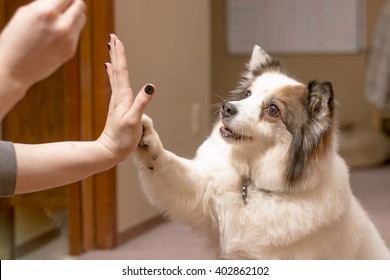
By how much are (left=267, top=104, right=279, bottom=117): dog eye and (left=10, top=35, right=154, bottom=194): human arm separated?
0.72 meters

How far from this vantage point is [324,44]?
17.2ft

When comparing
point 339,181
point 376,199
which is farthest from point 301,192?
point 376,199

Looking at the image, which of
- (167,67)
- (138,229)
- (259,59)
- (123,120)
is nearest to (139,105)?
(123,120)

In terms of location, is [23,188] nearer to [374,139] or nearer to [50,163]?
[50,163]

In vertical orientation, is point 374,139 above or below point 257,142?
below

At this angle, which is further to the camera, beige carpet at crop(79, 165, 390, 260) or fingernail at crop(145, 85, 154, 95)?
beige carpet at crop(79, 165, 390, 260)

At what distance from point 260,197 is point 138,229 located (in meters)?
1.29

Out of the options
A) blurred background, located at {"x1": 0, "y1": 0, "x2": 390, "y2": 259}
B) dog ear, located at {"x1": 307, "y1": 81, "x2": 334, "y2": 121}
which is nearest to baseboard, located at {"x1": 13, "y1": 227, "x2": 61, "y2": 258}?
blurred background, located at {"x1": 0, "y1": 0, "x2": 390, "y2": 259}

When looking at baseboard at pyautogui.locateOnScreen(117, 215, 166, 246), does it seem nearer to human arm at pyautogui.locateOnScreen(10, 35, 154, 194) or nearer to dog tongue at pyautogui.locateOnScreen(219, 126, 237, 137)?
dog tongue at pyautogui.locateOnScreen(219, 126, 237, 137)

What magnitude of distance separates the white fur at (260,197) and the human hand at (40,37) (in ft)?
2.88

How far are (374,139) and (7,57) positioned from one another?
4.46 metres

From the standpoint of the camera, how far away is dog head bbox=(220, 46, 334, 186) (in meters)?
1.52

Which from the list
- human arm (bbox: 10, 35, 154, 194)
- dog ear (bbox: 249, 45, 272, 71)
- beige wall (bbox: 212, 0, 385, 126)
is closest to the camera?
human arm (bbox: 10, 35, 154, 194)

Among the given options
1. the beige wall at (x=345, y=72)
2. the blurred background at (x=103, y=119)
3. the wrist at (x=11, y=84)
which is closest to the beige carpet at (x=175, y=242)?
the blurred background at (x=103, y=119)
